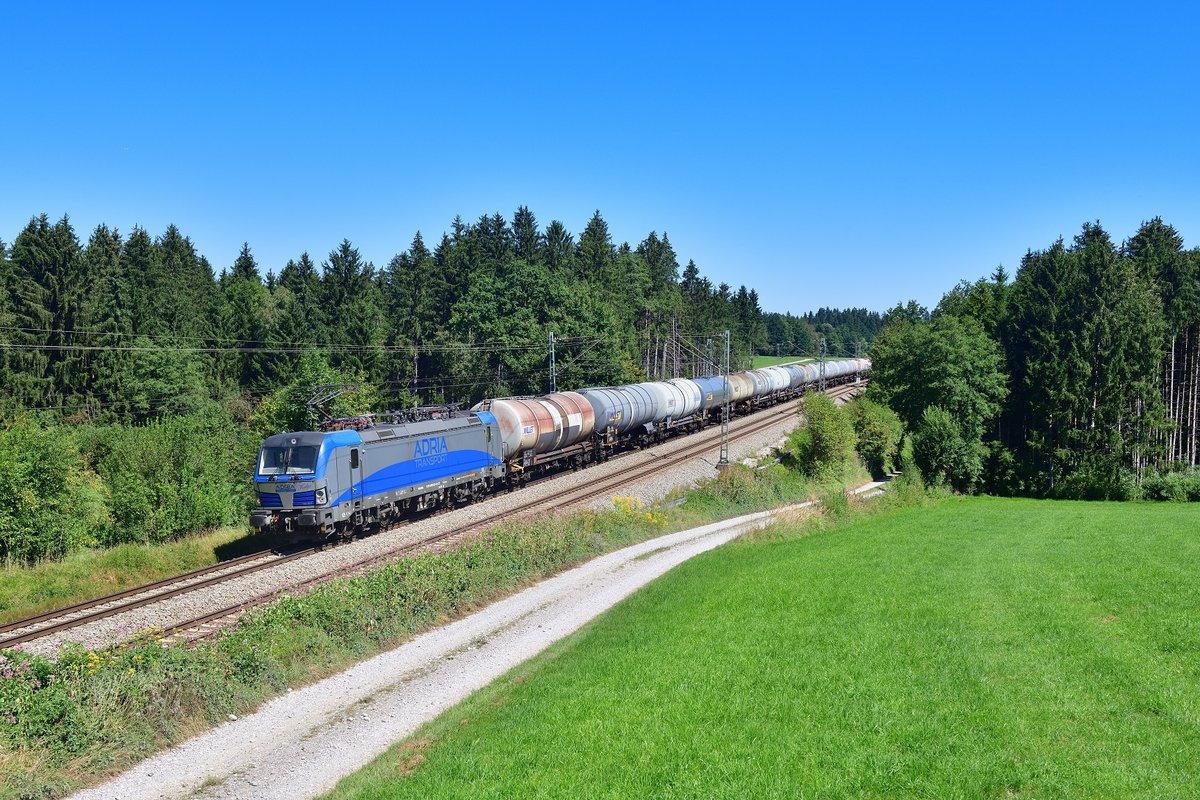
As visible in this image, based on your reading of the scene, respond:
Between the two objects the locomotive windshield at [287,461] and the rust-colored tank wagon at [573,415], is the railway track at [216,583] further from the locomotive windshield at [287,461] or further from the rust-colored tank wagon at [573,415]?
the rust-colored tank wagon at [573,415]

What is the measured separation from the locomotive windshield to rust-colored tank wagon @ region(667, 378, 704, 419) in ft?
102

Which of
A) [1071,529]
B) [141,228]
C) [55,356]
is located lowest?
[1071,529]

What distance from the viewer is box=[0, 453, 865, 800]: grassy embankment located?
1159 cm

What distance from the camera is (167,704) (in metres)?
13.2

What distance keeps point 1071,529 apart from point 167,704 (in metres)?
32.0

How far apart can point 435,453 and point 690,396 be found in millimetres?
26806

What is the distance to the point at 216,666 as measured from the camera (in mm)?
14469

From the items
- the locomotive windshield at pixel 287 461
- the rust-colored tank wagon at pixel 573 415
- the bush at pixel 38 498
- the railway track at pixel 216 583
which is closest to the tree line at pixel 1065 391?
the rust-colored tank wagon at pixel 573 415

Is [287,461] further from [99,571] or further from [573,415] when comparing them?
[573,415]

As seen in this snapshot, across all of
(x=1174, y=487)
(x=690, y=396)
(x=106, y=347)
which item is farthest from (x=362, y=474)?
(x=1174, y=487)

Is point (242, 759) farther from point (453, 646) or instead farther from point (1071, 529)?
point (1071, 529)

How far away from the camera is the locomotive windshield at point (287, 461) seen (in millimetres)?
27062

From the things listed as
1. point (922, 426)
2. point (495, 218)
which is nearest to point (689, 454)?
point (922, 426)

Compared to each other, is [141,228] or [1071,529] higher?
[141,228]
